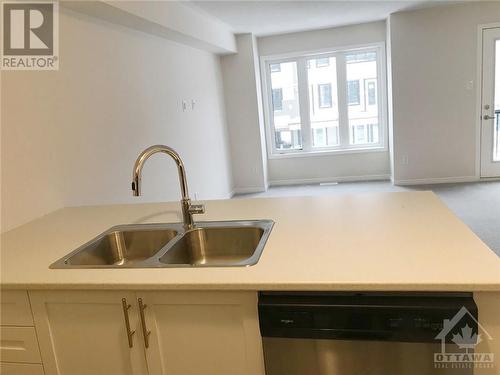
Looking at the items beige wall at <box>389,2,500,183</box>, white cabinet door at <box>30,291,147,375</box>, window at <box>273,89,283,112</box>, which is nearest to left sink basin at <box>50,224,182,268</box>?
white cabinet door at <box>30,291,147,375</box>

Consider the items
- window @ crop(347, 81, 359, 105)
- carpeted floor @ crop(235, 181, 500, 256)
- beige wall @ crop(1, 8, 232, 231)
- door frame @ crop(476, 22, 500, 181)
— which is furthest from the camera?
window @ crop(347, 81, 359, 105)

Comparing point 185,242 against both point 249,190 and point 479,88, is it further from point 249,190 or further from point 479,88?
point 479,88

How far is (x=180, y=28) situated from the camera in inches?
151

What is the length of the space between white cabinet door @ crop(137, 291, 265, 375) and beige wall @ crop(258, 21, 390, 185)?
5.52m

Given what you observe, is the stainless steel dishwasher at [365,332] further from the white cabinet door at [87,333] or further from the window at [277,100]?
the window at [277,100]

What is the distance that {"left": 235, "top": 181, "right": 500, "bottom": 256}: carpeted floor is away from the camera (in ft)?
12.6

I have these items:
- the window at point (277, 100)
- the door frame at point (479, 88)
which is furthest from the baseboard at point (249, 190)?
the door frame at point (479, 88)

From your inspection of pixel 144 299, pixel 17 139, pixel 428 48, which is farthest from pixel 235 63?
pixel 144 299

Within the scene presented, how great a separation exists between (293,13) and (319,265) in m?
4.35

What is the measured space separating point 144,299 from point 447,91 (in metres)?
5.57

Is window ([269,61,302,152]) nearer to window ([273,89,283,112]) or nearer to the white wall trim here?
window ([273,89,283,112])

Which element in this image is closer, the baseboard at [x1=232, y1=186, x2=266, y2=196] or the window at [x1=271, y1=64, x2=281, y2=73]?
the baseboard at [x1=232, y1=186, x2=266, y2=196]

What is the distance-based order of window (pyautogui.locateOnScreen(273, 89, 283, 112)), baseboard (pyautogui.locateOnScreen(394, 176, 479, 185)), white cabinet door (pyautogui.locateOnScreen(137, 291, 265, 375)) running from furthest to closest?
window (pyautogui.locateOnScreen(273, 89, 283, 112)), baseboard (pyautogui.locateOnScreen(394, 176, 479, 185)), white cabinet door (pyautogui.locateOnScreen(137, 291, 265, 375))

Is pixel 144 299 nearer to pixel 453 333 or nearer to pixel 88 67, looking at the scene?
pixel 453 333
